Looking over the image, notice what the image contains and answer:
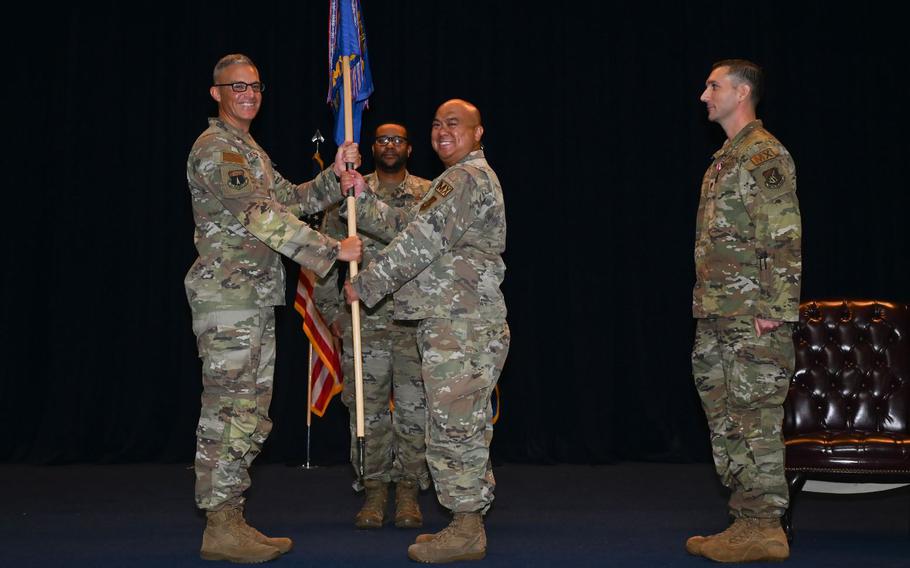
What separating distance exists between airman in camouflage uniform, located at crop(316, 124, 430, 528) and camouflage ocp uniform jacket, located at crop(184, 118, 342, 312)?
821 millimetres

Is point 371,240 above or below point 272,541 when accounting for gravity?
above

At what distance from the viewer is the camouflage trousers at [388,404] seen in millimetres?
4797

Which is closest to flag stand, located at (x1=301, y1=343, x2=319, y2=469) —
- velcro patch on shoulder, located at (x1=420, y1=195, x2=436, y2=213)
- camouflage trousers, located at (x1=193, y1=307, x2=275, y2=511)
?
camouflage trousers, located at (x1=193, y1=307, x2=275, y2=511)

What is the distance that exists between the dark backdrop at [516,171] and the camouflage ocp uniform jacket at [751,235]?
2.86 metres

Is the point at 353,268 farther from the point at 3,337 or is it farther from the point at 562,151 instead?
the point at 3,337

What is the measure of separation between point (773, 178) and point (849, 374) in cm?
129

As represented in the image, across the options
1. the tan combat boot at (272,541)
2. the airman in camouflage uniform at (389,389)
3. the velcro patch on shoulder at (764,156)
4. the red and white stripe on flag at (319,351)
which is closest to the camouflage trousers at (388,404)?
the airman in camouflage uniform at (389,389)

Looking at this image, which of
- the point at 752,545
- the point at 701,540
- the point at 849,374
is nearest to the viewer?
the point at 752,545

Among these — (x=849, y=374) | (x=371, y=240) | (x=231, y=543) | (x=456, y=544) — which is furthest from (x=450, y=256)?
(x=849, y=374)

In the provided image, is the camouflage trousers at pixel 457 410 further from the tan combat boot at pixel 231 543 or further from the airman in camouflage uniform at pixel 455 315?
the tan combat boot at pixel 231 543

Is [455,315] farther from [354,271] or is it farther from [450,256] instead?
[354,271]

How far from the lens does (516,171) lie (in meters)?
6.93

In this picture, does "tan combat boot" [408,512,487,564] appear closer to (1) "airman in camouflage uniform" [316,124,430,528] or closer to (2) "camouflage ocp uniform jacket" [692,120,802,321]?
(1) "airman in camouflage uniform" [316,124,430,528]

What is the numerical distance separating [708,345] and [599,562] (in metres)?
1.01
